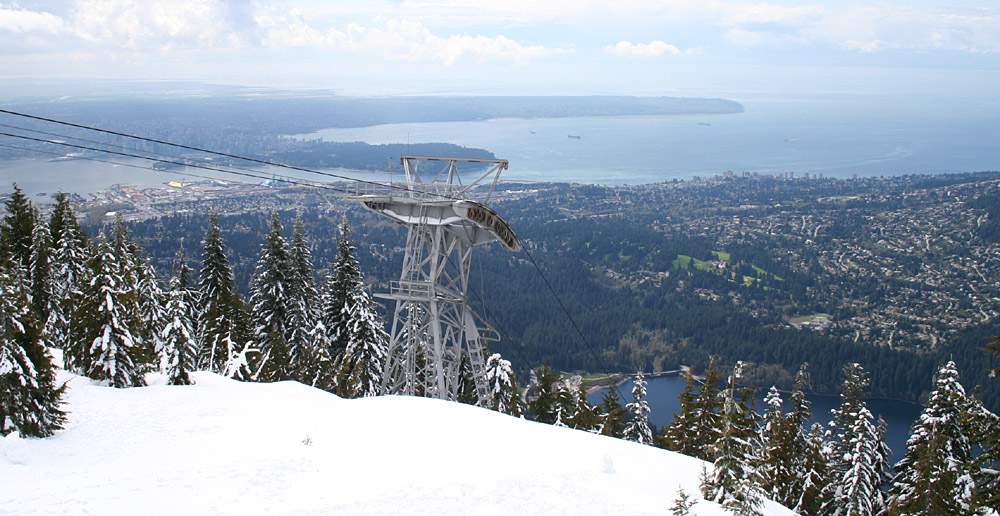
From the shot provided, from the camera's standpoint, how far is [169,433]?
35.2 feet

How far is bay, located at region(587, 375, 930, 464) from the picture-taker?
191ft

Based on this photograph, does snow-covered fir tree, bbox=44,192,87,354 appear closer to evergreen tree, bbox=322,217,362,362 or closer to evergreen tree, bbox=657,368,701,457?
evergreen tree, bbox=322,217,362,362

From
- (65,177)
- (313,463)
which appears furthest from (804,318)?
(65,177)

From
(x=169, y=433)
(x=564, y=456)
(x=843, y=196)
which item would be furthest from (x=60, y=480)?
(x=843, y=196)

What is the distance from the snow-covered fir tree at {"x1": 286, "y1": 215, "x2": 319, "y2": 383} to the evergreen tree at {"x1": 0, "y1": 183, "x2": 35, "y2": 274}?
9.21 meters

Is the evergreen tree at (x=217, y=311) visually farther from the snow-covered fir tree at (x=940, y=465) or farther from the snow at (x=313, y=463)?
the snow-covered fir tree at (x=940, y=465)

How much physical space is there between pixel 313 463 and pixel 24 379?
4647 millimetres

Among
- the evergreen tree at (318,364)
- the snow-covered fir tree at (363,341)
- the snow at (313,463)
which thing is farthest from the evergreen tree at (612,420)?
the evergreen tree at (318,364)

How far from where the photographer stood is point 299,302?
2606 cm

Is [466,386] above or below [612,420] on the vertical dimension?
below

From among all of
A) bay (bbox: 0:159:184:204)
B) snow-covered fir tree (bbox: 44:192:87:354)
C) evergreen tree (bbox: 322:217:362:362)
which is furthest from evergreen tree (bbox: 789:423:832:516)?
bay (bbox: 0:159:184:204)

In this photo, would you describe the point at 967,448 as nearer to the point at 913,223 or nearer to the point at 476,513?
the point at 476,513

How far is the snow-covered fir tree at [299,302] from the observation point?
25.9 m

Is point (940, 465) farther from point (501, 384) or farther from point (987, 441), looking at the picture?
point (501, 384)
